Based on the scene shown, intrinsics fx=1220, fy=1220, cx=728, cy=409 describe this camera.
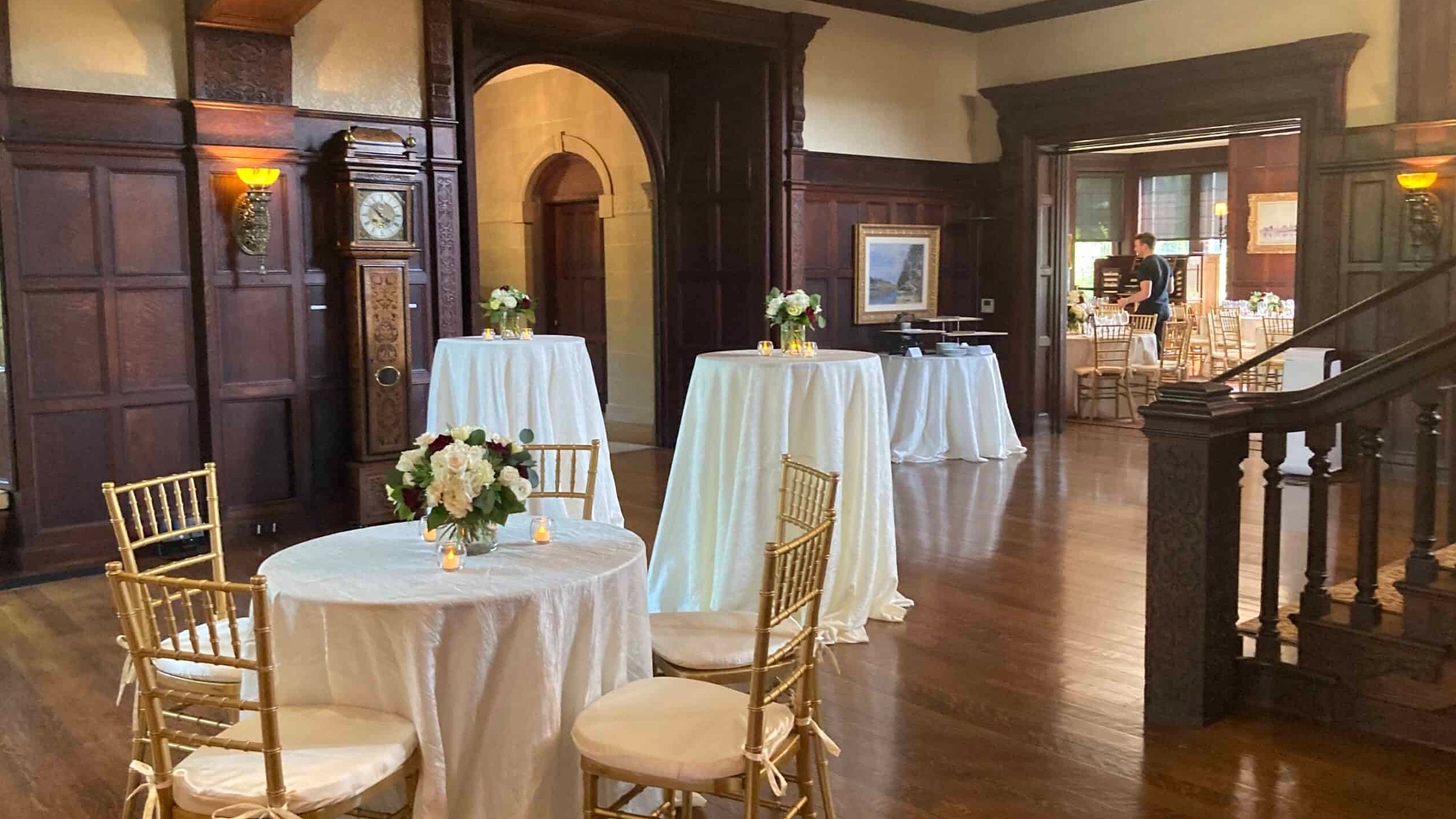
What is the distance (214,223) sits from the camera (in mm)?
6520

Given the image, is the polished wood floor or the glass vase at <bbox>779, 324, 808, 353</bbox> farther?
the glass vase at <bbox>779, 324, 808, 353</bbox>

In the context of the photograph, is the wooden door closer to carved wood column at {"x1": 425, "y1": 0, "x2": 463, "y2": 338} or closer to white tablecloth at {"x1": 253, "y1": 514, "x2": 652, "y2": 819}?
carved wood column at {"x1": 425, "y1": 0, "x2": 463, "y2": 338}

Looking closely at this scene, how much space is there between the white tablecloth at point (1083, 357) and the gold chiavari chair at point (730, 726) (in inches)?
351

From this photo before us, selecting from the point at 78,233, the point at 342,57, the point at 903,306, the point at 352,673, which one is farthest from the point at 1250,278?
the point at 352,673

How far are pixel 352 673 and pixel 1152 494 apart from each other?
97.5 inches

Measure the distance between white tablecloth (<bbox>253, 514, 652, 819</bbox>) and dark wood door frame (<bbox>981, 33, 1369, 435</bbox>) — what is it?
23.9 feet

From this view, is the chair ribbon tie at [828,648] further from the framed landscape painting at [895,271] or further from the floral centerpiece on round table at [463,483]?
the framed landscape painting at [895,271]

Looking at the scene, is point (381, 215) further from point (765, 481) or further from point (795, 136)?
point (795, 136)

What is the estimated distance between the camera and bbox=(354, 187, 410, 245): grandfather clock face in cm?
A: 684

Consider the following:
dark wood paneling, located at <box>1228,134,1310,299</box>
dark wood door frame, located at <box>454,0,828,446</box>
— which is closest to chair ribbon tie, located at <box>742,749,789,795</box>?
dark wood door frame, located at <box>454,0,828,446</box>

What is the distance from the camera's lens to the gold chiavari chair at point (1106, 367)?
11359 mm

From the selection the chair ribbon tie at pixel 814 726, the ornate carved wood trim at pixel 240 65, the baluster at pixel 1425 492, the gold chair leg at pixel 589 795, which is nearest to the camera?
the gold chair leg at pixel 589 795

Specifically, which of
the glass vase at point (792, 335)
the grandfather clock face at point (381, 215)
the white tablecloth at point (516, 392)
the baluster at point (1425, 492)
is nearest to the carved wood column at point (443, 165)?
the grandfather clock face at point (381, 215)

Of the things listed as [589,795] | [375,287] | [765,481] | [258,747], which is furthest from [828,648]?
[375,287]
